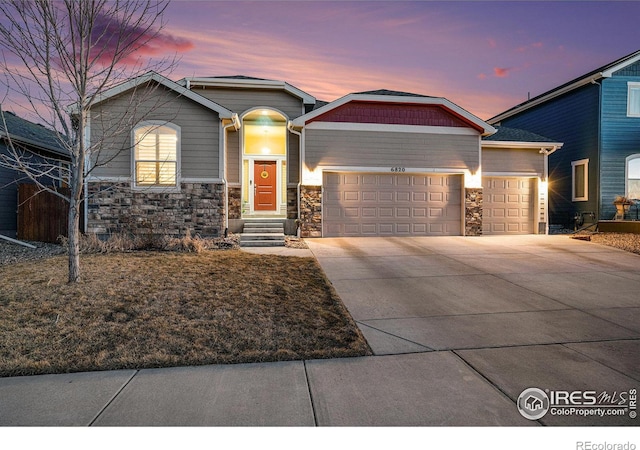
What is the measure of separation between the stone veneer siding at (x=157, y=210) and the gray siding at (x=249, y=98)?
390 centimetres

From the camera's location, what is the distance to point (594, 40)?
1461cm

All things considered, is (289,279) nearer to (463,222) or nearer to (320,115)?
(320,115)

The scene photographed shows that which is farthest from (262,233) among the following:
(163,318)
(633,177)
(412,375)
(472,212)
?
(633,177)

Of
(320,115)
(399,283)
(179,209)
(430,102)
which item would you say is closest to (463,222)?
(430,102)

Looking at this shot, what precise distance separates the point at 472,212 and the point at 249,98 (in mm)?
9462

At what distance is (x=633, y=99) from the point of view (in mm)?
15289

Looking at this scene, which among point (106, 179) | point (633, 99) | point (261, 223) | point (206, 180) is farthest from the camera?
point (633, 99)

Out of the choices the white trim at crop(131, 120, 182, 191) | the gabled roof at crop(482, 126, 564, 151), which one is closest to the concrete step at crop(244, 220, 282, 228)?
the white trim at crop(131, 120, 182, 191)

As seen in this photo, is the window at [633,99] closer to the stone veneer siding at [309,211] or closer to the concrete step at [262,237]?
the stone veneer siding at [309,211]

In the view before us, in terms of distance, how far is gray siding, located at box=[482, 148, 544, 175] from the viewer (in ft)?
46.9

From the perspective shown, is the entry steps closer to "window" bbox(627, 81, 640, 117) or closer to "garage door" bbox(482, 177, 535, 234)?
"garage door" bbox(482, 177, 535, 234)

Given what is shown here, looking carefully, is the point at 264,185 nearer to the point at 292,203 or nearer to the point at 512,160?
the point at 292,203

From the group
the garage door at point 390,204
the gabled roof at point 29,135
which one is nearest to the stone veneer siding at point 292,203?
the garage door at point 390,204

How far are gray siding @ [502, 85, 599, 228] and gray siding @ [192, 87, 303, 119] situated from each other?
12589 mm
